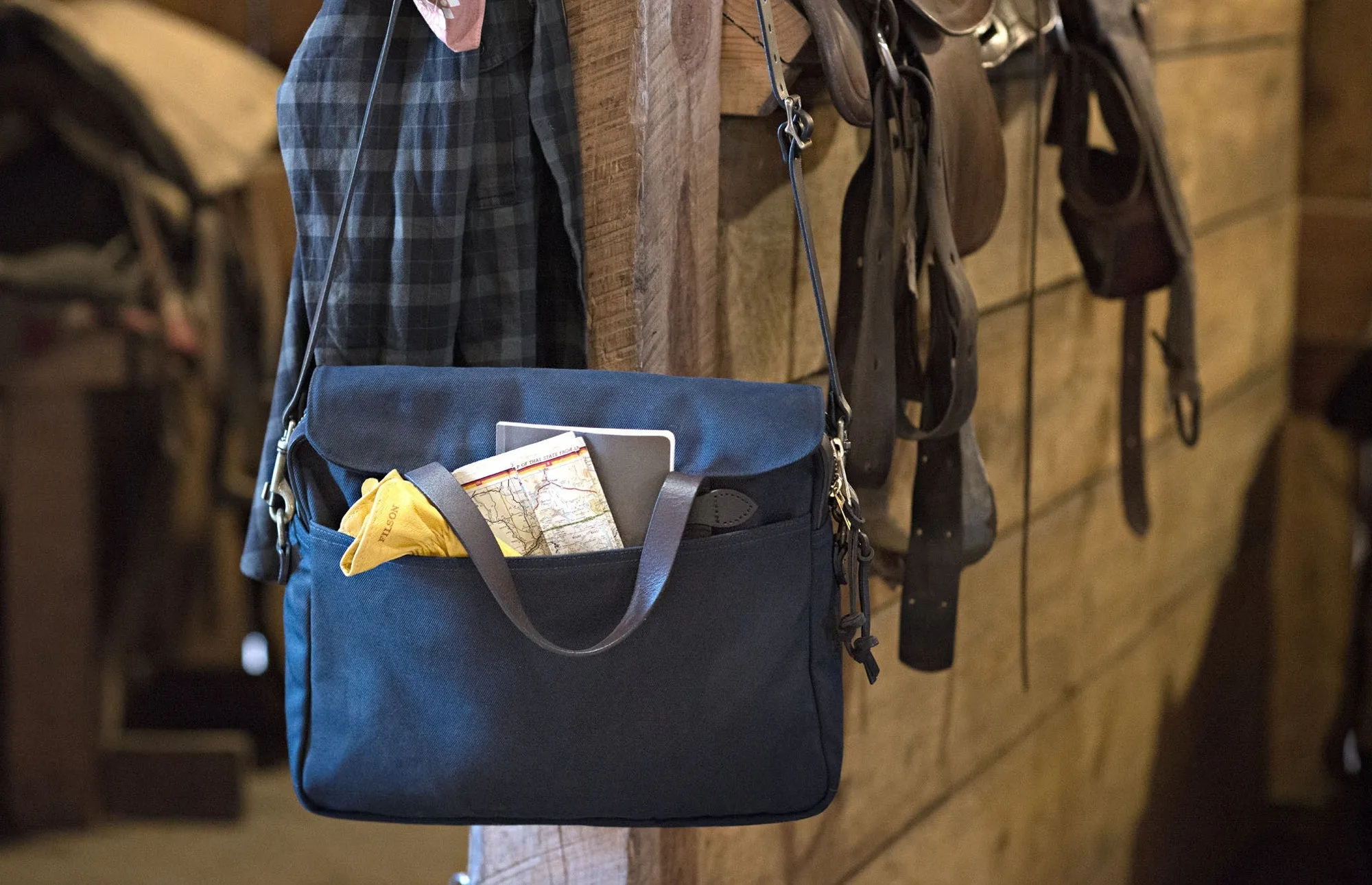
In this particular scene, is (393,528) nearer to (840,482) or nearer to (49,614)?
(840,482)

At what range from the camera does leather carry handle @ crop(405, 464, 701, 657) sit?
74 cm

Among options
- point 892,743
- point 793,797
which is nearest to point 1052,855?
point 892,743

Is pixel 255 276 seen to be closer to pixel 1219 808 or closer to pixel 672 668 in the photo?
pixel 672 668

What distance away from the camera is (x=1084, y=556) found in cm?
183

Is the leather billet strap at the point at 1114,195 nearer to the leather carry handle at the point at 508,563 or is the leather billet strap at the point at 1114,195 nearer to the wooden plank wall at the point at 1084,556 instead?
the wooden plank wall at the point at 1084,556

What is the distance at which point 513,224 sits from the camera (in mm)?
904

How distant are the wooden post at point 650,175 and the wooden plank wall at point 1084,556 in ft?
0.19

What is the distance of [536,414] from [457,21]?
0.26 meters

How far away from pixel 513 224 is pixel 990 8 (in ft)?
1.43

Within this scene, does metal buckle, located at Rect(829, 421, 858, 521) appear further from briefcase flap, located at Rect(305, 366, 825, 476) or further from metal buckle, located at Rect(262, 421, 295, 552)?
metal buckle, located at Rect(262, 421, 295, 552)

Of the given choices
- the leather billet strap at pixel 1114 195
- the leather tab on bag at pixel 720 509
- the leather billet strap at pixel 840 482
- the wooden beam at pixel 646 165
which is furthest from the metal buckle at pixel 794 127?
the leather billet strap at pixel 1114 195

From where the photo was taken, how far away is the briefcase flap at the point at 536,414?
79 cm

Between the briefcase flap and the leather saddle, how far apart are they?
21cm

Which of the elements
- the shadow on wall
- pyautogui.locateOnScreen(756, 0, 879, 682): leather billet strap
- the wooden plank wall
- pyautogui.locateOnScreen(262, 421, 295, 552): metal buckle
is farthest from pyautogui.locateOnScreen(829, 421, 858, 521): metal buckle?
the shadow on wall
